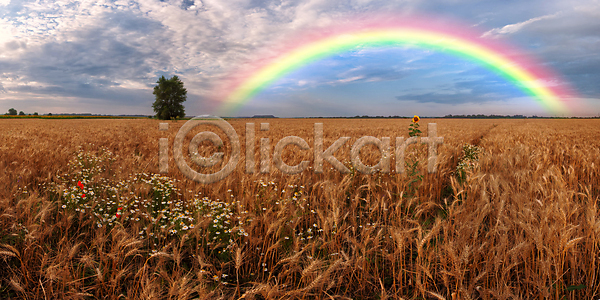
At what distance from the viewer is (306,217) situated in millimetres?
2959

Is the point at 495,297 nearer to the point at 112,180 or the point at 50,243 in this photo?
the point at 50,243

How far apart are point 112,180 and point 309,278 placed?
3.56 meters

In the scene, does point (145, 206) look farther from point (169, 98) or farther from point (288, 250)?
point (169, 98)

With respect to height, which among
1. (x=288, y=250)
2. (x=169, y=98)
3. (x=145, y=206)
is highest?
(x=169, y=98)

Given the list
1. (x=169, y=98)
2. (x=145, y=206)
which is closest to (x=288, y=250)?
(x=145, y=206)

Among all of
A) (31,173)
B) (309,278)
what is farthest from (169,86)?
(309,278)

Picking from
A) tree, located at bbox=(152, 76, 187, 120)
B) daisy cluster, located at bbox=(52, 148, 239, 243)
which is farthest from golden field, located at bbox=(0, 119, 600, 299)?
tree, located at bbox=(152, 76, 187, 120)

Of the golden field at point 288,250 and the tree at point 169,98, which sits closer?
the golden field at point 288,250

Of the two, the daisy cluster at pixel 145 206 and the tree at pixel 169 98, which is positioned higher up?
the tree at pixel 169 98

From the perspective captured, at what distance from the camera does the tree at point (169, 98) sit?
58.3 meters

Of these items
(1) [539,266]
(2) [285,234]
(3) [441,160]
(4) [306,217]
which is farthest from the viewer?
(3) [441,160]

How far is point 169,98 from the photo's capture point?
5897 cm

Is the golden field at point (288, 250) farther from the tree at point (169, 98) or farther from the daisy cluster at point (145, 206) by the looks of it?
the tree at point (169, 98)

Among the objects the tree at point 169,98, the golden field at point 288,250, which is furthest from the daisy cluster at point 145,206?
the tree at point 169,98
